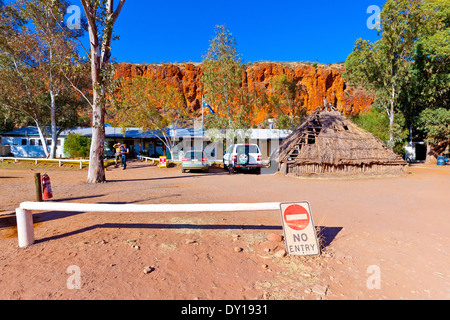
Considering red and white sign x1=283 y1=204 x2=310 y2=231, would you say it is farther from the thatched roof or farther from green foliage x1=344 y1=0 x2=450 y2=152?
green foliage x1=344 y1=0 x2=450 y2=152

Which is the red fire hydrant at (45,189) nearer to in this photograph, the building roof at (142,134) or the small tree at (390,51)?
the building roof at (142,134)

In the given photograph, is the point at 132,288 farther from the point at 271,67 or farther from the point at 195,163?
the point at 271,67

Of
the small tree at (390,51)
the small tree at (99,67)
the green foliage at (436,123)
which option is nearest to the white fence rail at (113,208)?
the small tree at (99,67)

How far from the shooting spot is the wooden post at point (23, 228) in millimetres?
3775

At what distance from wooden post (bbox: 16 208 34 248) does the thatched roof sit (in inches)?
487

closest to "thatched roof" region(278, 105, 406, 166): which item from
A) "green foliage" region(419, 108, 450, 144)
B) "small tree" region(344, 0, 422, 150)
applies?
"small tree" region(344, 0, 422, 150)

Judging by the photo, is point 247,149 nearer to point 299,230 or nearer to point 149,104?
point 299,230

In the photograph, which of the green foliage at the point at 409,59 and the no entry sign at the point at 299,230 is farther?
the green foliage at the point at 409,59

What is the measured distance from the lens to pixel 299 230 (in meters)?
3.71

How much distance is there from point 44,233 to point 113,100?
712 cm

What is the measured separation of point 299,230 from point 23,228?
4.53 m

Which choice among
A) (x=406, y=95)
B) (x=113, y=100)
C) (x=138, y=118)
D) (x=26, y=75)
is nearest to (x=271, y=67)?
(x=406, y=95)

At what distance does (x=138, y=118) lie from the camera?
936 inches

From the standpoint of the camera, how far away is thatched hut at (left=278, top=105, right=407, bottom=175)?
13.8 meters
